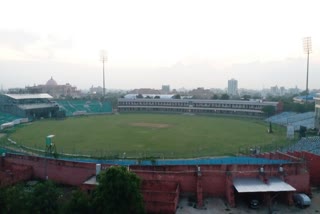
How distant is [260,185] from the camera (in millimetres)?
18094

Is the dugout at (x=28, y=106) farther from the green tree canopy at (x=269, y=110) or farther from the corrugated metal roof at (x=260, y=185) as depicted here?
the corrugated metal roof at (x=260, y=185)

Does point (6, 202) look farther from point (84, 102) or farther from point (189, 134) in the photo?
point (84, 102)

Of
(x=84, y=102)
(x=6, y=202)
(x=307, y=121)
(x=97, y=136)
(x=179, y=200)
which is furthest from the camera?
(x=84, y=102)

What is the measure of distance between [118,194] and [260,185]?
328 inches

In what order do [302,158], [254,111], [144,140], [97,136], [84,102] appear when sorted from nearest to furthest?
1. [302,158]
2. [144,140]
3. [97,136]
4. [254,111]
5. [84,102]

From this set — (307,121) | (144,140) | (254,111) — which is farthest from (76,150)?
(254,111)

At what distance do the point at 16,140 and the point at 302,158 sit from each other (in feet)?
99.3

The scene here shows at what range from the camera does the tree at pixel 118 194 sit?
14656 millimetres

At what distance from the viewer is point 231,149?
3133 cm

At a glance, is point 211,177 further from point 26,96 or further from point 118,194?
point 26,96

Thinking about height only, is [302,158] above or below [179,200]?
above

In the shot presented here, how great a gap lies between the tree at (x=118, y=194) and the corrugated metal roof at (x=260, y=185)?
19.6 ft

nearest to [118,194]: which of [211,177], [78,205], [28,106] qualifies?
[78,205]

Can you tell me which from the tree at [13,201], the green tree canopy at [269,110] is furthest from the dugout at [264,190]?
the green tree canopy at [269,110]
